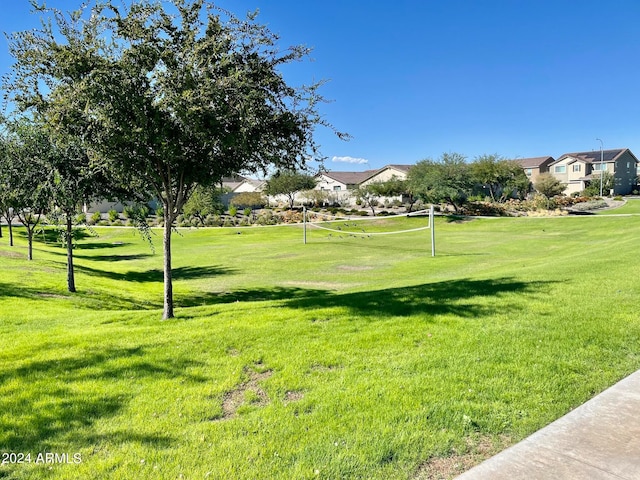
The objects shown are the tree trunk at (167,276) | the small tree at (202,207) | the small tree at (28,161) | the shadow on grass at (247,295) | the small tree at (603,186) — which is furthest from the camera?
the small tree at (603,186)

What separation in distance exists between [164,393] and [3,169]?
1205 cm

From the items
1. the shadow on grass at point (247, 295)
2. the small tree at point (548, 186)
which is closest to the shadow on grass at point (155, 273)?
the shadow on grass at point (247, 295)

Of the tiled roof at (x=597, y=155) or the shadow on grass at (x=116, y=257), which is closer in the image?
the shadow on grass at (x=116, y=257)

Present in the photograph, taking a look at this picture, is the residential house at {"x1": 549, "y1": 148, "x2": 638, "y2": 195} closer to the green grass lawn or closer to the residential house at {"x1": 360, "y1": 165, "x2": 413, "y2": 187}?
the residential house at {"x1": 360, "y1": 165, "x2": 413, "y2": 187}

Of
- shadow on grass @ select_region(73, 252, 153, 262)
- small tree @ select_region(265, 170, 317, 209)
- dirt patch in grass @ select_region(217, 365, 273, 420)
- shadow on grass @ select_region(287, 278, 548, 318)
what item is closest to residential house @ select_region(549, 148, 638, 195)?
small tree @ select_region(265, 170, 317, 209)

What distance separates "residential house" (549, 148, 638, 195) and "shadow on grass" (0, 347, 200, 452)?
84497 millimetres

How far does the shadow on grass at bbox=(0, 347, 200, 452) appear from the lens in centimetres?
360

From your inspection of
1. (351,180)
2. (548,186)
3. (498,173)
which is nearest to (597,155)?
(548,186)

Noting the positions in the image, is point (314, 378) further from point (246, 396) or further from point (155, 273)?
point (155, 273)

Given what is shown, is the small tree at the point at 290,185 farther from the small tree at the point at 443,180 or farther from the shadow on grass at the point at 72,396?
the shadow on grass at the point at 72,396

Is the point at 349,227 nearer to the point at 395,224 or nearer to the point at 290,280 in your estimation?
the point at 395,224

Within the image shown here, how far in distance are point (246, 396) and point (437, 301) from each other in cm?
456

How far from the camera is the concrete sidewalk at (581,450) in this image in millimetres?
3031

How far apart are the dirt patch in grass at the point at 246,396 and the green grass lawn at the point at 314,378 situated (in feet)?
0.07
